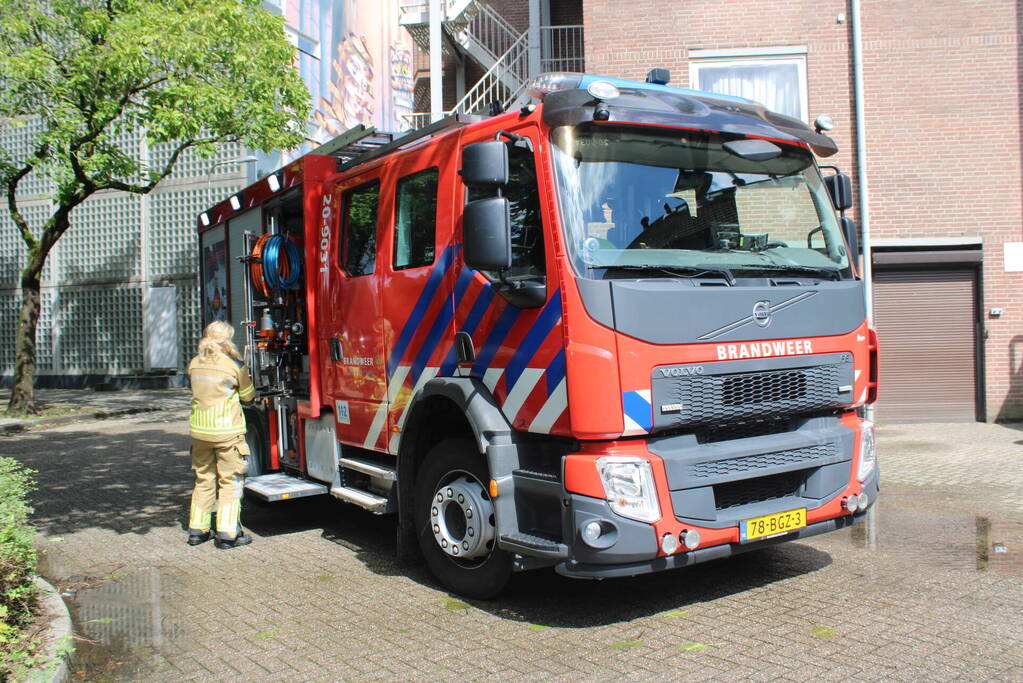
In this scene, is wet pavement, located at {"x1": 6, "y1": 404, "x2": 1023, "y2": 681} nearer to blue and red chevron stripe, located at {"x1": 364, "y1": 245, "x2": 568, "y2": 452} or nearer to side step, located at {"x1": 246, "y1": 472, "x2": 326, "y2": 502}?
side step, located at {"x1": 246, "y1": 472, "x2": 326, "y2": 502}

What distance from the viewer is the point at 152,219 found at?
23.2 m

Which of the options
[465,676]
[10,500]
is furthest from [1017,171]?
[10,500]

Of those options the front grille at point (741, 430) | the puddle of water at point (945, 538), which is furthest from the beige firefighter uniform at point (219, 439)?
the puddle of water at point (945, 538)

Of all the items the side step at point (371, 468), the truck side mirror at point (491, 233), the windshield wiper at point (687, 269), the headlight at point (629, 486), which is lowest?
the side step at point (371, 468)

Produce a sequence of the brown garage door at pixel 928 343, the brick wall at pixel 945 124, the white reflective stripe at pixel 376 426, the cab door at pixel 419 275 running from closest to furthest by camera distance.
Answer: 1. the cab door at pixel 419 275
2. the white reflective stripe at pixel 376 426
3. the brick wall at pixel 945 124
4. the brown garage door at pixel 928 343

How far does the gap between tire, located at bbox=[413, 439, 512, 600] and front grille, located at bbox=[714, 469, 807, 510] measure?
3.98 ft

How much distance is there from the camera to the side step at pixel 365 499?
20.0 feet

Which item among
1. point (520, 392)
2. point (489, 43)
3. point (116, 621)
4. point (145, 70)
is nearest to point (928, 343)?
point (520, 392)

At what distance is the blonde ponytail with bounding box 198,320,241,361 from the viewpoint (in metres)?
6.96

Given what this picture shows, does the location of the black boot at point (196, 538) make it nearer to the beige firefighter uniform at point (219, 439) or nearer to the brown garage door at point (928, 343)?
the beige firefighter uniform at point (219, 439)

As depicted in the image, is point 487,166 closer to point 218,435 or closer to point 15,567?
point 15,567

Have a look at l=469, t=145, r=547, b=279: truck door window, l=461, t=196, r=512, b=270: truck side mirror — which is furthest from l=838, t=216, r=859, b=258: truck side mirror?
l=461, t=196, r=512, b=270: truck side mirror

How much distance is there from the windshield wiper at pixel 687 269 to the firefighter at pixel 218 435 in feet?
11.5

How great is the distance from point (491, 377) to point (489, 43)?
1589 cm
